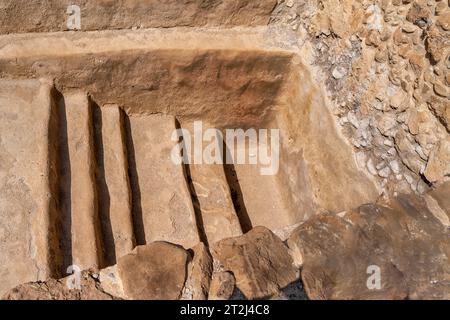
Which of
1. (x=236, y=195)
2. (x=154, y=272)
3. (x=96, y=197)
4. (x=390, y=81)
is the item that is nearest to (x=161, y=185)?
(x=96, y=197)

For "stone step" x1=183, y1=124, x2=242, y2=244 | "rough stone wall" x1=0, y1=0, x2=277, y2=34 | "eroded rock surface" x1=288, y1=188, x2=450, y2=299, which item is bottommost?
"eroded rock surface" x1=288, y1=188, x2=450, y2=299

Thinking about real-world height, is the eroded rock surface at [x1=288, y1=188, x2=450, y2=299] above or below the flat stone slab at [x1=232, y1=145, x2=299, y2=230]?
below

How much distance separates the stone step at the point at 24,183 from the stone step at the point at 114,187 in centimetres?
37

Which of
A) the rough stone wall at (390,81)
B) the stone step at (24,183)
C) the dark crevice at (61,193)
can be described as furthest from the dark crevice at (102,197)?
the rough stone wall at (390,81)

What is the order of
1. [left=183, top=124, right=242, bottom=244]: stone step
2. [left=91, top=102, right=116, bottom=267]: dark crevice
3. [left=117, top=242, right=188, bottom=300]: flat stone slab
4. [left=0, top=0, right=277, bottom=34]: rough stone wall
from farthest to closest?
1. [left=183, top=124, right=242, bottom=244]: stone step
2. [left=0, top=0, right=277, bottom=34]: rough stone wall
3. [left=91, top=102, right=116, bottom=267]: dark crevice
4. [left=117, top=242, right=188, bottom=300]: flat stone slab

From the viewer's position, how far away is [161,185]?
3162mm

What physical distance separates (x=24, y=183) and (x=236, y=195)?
150 cm

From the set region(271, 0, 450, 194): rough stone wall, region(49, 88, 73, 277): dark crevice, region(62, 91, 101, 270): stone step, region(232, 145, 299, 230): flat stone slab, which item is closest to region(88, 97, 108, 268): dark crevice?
region(62, 91, 101, 270): stone step

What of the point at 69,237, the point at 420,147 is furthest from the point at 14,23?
the point at 420,147

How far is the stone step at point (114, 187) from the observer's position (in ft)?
9.18

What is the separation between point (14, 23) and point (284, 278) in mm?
2336

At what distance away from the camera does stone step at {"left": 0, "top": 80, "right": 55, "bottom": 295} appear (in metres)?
Answer: 2.45

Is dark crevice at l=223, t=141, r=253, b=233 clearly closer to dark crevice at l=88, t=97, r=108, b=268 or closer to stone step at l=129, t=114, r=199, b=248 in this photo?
stone step at l=129, t=114, r=199, b=248

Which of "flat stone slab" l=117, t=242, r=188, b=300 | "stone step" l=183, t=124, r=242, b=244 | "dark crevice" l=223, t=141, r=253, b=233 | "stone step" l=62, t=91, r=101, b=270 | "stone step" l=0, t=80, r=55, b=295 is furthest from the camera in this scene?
"dark crevice" l=223, t=141, r=253, b=233
